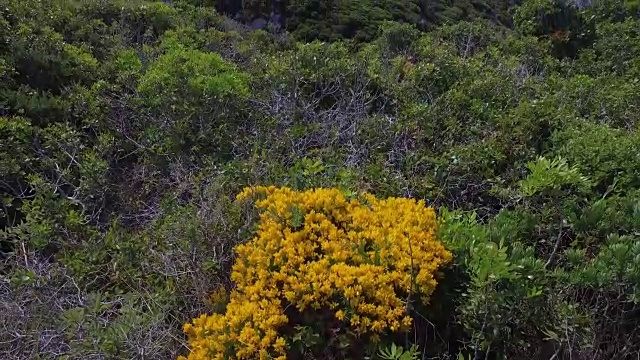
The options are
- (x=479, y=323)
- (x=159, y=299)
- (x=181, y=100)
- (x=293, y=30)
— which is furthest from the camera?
(x=293, y=30)

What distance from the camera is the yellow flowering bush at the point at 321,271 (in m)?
2.48

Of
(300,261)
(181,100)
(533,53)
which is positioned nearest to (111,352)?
(300,261)

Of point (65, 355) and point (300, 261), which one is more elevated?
point (300, 261)

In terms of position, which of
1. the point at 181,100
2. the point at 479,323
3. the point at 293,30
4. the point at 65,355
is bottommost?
the point at 293,30

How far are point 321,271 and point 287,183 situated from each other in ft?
3.35

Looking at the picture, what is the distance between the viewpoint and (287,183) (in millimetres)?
3516

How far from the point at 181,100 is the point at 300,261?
9.10ft

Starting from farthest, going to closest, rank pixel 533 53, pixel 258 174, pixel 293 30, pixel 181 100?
pixel 293 30
pixel 533 53
pixel 181 100
pixel 258 174

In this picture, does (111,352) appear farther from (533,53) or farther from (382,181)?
(533,53)

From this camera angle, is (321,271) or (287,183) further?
(287,183)

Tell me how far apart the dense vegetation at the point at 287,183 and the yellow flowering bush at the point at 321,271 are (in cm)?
3

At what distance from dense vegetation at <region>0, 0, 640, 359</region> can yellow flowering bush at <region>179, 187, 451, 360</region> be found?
31 mm

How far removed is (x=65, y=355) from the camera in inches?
109

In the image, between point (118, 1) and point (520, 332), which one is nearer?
point (520, 332)
